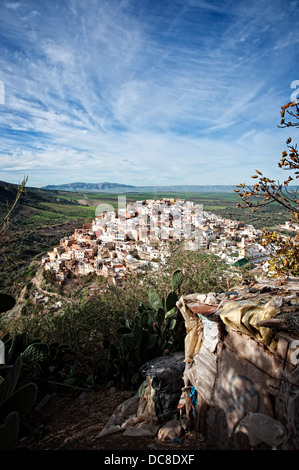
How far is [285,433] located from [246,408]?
0.25m

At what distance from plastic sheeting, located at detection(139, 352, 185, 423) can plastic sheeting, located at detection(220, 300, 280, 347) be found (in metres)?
0.95

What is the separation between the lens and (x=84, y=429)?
6.59ft

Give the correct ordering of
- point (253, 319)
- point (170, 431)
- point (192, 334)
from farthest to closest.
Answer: point (192, 334) → point (170, 431) → point (253, 319)

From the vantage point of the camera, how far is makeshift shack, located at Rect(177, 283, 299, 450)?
1.31 meters

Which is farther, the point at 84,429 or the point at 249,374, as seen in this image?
the point at 84,429

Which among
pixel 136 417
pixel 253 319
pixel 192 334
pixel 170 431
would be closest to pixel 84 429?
pixel 136 417

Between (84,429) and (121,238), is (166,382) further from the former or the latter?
(121,238)

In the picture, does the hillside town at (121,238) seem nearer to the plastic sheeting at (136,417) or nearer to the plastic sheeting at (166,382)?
the plastic sheeting at (166,382)

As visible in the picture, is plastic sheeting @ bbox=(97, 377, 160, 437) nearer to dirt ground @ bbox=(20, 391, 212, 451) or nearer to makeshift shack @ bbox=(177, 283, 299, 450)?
dirt ground @ bbox=(20, 391, 212, 451)

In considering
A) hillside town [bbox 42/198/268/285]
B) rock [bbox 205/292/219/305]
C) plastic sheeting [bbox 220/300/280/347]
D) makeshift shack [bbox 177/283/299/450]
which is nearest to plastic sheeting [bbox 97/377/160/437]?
makeshift shack [bbox 177/283/299/450]

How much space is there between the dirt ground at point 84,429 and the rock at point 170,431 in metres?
0.04

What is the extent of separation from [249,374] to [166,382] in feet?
3.16

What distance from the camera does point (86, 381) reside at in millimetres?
2742
